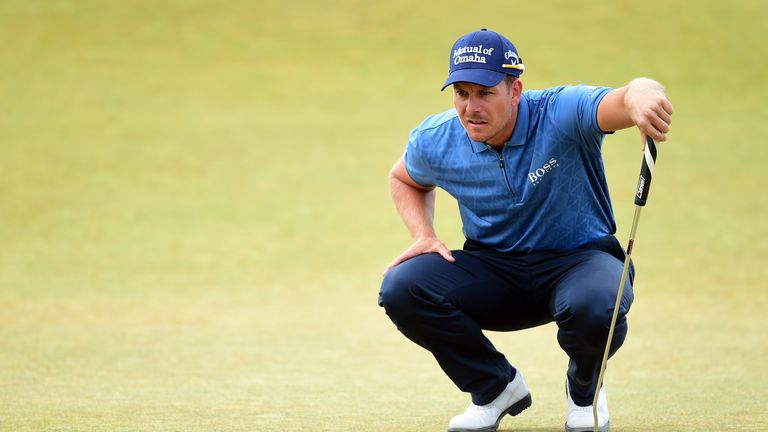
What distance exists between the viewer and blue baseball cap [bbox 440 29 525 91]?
4164 millimetres

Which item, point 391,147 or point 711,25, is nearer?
point 391,147

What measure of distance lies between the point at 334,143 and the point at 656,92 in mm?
11041

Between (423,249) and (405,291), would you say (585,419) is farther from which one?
(423,249)

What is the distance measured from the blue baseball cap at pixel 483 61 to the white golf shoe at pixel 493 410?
1247 millimetres

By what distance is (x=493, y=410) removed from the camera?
4375mm

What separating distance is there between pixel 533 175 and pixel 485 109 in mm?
319

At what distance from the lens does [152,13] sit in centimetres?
1722

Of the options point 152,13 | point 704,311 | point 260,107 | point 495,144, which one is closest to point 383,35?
point 260,107

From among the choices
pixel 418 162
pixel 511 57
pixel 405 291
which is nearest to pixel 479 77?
pixel 511 57

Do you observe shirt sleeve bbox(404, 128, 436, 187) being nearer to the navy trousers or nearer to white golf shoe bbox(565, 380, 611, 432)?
the navy trousers

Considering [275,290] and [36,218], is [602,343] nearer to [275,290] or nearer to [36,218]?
[275,290]

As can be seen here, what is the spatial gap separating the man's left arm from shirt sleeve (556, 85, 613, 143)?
0.42 feet

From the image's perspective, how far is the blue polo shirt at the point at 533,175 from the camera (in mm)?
4180

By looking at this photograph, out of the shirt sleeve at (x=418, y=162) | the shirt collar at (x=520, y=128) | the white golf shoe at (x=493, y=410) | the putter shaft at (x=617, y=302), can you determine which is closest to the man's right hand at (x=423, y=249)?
the shirt sleeve at (x=418, y=162)
